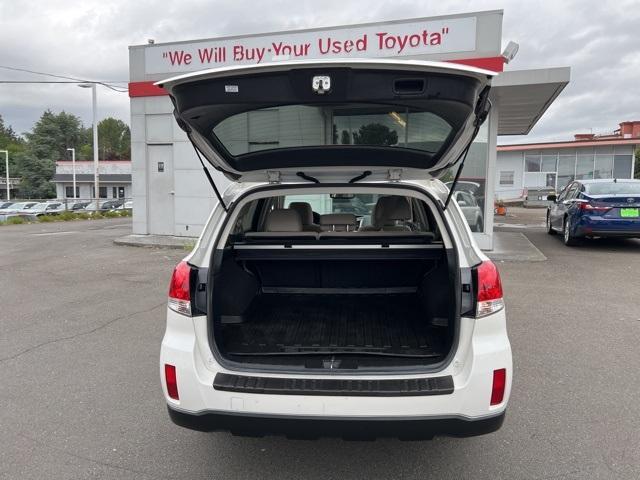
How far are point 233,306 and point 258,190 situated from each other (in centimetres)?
80

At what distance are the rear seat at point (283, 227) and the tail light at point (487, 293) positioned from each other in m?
1.41

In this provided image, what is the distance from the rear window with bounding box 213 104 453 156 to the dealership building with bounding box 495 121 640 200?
1265 inches

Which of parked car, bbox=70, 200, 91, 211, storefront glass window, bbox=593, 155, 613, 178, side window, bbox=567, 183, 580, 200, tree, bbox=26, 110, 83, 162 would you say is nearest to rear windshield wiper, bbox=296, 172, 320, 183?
side window, bbox=567, 183, 580, 200

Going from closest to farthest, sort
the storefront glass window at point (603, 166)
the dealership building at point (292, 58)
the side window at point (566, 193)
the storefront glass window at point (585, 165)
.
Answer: the dealership building at point (292, 58) → the side window at point (566, 193) → the storefront glass window at point (603, 166) → the storefront glass window at point (585, 165)

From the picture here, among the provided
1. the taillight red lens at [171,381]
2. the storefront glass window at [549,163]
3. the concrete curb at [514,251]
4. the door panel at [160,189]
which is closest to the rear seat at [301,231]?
the taillight red lens at [171,381]

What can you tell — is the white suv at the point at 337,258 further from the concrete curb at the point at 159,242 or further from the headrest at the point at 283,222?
the concrete curb at the point at 159,242

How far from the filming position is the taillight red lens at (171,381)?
2.36 meters

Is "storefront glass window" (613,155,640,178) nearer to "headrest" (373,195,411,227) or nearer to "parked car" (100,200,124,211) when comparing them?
"parked car" (100,200,124,211)

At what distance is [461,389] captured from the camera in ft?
7.32

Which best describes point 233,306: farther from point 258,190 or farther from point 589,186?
point 589,186

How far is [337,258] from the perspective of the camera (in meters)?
3.39

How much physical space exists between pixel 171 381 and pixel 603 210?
9.52 meters

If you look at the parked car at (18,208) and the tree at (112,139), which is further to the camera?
the tree at (112,139)

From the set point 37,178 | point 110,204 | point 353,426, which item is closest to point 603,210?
point 353,426
